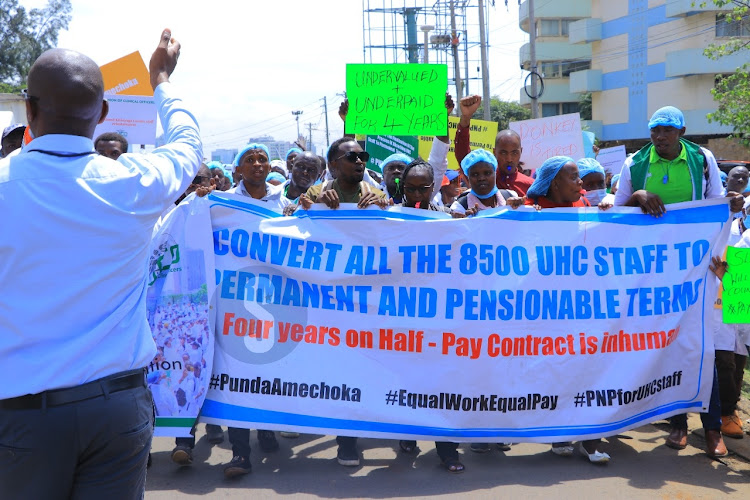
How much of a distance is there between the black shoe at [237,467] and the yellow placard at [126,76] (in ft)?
12.5

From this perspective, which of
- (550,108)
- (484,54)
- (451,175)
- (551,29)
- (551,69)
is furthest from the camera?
(550,108)

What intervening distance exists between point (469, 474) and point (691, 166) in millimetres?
2457

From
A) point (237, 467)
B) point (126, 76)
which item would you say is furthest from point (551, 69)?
point (237, 467)

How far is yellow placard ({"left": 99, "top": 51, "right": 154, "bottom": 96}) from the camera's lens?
23.0 feet

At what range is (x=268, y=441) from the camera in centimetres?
510

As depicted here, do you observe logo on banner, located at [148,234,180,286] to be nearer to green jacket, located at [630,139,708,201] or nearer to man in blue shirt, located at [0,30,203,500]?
man in blue shirt, located at [0,30,203,500]

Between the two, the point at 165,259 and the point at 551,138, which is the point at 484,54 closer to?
the point at 551,138

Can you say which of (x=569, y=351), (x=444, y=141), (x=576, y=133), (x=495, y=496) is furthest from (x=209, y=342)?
(x=576, y=133)

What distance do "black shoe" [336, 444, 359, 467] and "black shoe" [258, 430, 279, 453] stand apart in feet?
1.71

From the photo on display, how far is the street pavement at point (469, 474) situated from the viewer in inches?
171

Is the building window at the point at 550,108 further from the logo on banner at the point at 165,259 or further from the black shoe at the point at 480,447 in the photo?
the logo on banner at the point at 165,259

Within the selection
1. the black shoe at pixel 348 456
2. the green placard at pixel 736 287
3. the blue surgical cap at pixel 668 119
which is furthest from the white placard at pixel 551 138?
the black shoe at pixel 348 456

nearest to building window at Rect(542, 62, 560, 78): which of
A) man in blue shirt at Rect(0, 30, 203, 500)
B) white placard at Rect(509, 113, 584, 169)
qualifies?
white placard at Rect(509, 113, 584, 169)

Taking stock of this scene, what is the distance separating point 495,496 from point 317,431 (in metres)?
1.09
